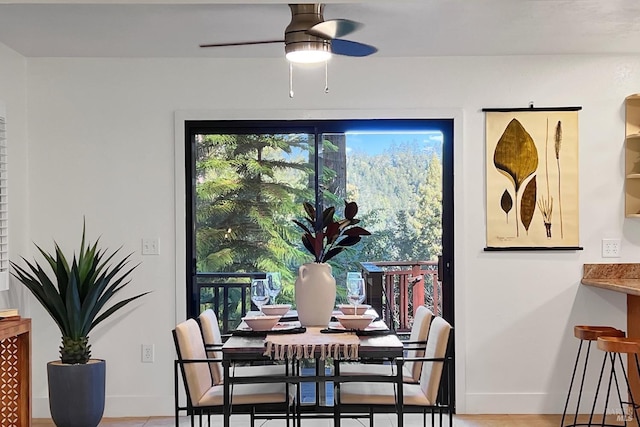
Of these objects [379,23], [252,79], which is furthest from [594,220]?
[252,79]

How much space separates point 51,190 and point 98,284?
0.93 meters

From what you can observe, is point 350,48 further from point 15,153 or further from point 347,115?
point 15,153

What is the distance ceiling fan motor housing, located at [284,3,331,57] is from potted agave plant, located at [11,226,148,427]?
6.74 ft

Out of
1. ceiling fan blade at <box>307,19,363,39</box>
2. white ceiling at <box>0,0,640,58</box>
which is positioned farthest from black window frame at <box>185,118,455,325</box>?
ceiling fan blade at <box>307,19,363,39</box>

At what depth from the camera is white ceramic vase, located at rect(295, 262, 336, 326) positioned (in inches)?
165

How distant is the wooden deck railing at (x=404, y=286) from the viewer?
226 inches

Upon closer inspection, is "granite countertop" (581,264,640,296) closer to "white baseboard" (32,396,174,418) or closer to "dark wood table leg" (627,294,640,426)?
"dark wood table leg" (627,294,640,426)

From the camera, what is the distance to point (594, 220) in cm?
559

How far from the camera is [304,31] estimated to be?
3762 mm

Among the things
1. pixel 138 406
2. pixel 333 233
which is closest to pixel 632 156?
pixel 333 233

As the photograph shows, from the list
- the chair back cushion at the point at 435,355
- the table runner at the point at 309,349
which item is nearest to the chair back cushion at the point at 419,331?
the chair back cushion at the point at 435,355

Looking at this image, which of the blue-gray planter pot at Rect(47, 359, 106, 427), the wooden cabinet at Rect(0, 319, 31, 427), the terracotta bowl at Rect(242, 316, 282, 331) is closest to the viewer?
the terracotta bowl at Rect(242, 316, 282, 331)

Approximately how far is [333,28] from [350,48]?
406mm

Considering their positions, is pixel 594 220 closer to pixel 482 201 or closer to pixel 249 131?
pixel 482 201
